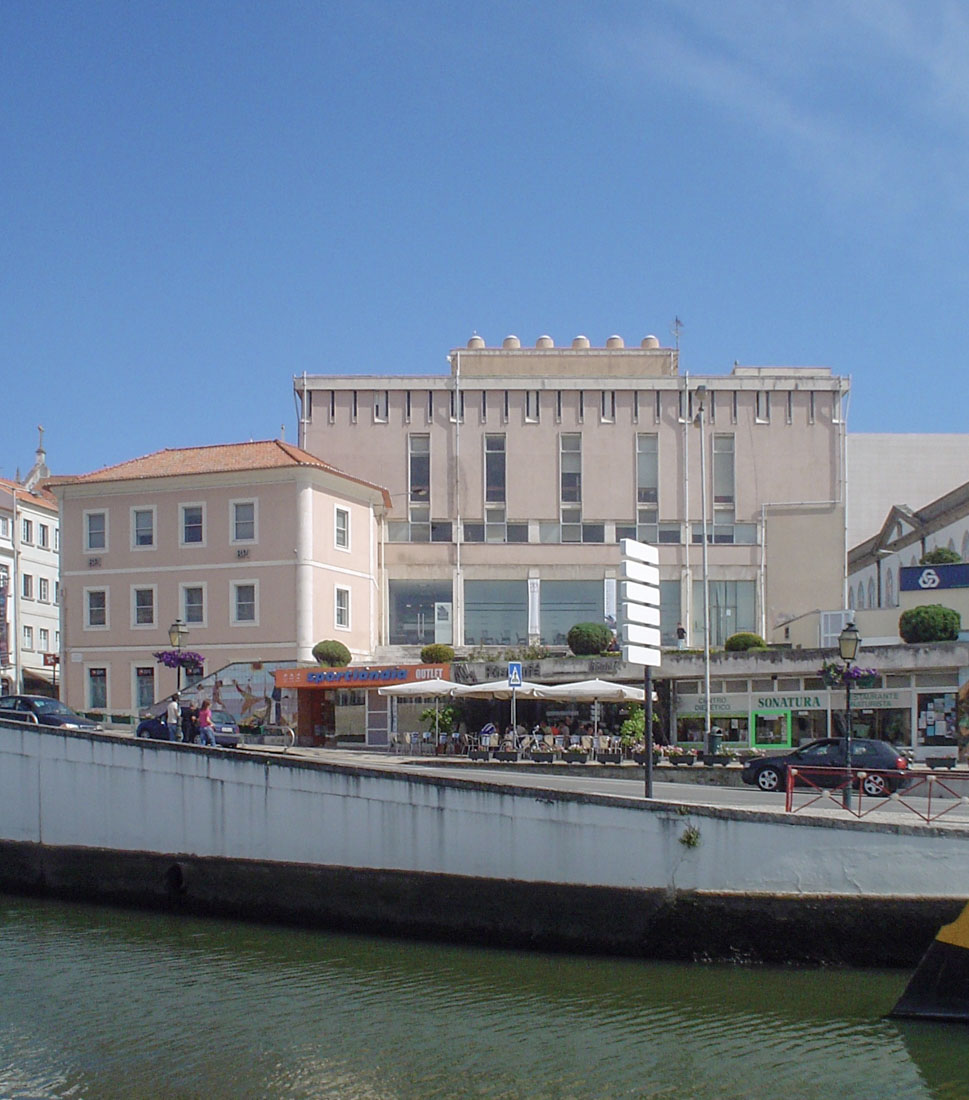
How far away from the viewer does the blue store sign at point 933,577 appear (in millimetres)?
43219

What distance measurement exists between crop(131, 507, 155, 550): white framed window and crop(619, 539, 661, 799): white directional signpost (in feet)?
114

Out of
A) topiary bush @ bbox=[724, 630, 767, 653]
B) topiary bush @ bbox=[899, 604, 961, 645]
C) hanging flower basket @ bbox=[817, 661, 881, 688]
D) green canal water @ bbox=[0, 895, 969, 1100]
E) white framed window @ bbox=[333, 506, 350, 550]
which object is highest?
white framed window @ bbox=[333, 506, 350, 550]

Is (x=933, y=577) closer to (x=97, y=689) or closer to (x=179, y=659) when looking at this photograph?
(x=179, y=659)

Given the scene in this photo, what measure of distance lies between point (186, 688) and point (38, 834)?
22.0 meters

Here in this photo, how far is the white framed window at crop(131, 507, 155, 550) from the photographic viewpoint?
166 feet

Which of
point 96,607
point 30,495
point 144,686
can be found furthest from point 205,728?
point 30,495

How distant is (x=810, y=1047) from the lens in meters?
15.0

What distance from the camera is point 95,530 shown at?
51562mm

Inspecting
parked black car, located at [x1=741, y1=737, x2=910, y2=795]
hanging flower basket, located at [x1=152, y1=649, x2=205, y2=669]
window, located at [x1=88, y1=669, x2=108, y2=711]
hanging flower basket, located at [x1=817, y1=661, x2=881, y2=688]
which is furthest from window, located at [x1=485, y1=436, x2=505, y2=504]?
parked black car, located at [x1=741, y1=737, x2=910, y2=795]

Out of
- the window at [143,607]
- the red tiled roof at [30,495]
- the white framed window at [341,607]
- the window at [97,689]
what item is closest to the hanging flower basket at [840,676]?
the white framed window at [341,607]

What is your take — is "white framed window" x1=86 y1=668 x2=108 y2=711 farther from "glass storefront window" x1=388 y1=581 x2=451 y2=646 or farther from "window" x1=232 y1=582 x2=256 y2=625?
"glass storefront window" x1=388 y1=581 x2=451 y2=646

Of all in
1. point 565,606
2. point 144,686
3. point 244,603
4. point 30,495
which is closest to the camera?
point 244,603

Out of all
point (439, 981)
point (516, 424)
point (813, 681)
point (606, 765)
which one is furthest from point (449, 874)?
point (516, 424)

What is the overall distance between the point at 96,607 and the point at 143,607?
2.14 meters
